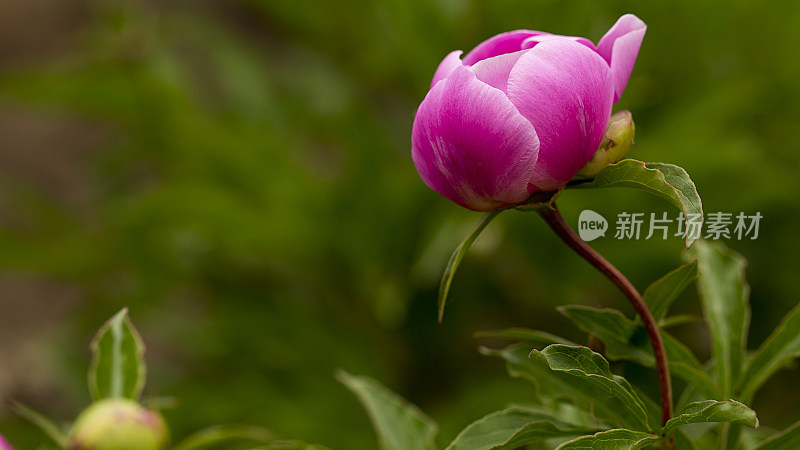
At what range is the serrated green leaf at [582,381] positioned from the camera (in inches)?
14.5

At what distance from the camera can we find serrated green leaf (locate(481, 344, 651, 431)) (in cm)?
37

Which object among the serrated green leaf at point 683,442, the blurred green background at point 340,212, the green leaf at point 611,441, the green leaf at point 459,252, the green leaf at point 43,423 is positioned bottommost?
the serrated green leaf at point 683,442

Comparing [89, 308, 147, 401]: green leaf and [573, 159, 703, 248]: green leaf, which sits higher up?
[89, 308, 147, 401]: green leaf

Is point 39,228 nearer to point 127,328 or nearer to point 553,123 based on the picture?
point 127,328

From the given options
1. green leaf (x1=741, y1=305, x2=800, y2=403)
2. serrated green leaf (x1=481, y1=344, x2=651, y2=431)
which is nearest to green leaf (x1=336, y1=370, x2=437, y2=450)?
serrated green leaf (x1=481, y1=344, x2=651, y2=431)

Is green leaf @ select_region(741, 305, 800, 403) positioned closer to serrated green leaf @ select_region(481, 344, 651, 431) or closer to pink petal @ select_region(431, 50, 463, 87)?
serrated green leaf @ select_region(481, 344, 651, 431)

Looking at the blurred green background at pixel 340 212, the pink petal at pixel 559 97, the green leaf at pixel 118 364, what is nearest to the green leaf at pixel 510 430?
the pink petal at pixel 559 97

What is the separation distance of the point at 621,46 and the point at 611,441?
0.58ft

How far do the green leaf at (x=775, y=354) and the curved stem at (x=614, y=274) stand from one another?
0.28ft

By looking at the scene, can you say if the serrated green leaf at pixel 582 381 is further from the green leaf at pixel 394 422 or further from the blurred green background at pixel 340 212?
the blurred green background at pixel 340 212

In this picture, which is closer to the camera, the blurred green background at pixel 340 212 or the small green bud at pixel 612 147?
the small green bud at pixel 612 147

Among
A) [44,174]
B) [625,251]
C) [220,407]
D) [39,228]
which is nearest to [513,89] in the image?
[625,251]

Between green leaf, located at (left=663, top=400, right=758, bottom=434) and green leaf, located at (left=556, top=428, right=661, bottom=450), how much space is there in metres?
0.02

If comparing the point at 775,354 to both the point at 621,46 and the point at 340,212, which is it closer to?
the point at 621,46
